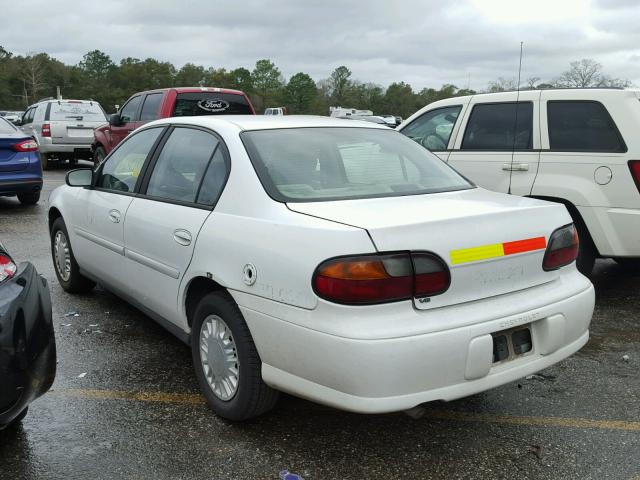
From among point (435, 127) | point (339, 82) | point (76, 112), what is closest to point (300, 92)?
point (339, 82)

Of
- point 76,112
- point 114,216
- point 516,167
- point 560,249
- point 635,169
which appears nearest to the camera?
point 560,249

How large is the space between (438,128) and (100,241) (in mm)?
3662

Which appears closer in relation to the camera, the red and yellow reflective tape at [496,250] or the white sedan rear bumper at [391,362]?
the white sedan rear bumper at [391,362]

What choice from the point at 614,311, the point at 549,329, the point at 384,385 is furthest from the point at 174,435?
the point at 614,311

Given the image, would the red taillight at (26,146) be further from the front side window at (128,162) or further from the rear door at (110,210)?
the front side window at (128,162)

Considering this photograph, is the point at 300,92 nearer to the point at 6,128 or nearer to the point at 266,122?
the point at 6,128

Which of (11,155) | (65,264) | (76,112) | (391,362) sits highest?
(76,112)

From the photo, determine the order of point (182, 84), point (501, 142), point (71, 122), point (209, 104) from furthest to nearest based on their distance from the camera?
1. point (182, 84)
2. point (71, 122)
3. point (209, 104)
4. point (501, 142)

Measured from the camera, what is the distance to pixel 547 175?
17.6 ft

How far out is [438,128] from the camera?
643 centimetres

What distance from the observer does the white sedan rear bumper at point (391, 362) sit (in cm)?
241

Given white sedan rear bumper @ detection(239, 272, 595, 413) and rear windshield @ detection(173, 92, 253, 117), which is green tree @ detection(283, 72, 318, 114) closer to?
rear windshield @ detection(173, 92, 253, 117)

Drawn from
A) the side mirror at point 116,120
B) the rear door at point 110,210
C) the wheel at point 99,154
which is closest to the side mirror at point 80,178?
the rear door at point 110,210

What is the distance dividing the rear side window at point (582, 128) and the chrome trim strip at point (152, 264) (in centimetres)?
362
